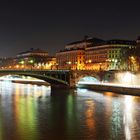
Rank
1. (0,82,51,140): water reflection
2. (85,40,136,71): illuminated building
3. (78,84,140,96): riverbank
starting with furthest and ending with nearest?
(85,40,136,71): illuminated building, (78,84,140,96): riverbank, (0,82,51,140): water reflection

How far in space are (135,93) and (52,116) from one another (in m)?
15.8

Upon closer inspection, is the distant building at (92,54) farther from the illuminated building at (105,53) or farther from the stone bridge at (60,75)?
the stone bridge at (60,75)

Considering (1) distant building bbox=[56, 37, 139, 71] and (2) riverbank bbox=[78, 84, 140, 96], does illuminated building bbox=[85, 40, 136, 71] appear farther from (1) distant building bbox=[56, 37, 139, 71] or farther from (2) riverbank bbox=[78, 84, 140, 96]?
(2) riverbank bbox=[78, 84, 140, 96]

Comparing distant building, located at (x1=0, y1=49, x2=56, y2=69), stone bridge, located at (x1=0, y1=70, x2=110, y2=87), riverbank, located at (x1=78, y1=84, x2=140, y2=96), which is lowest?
riverbank, located at (x1=78, y1=84, x2=140, y2=96)

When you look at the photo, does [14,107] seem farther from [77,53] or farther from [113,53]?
[77,53]

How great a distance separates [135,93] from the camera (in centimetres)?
3966

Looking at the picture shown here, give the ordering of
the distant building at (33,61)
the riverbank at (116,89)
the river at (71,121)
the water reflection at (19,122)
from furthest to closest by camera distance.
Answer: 1. the distant building at (33,61)
2. the riverbank at (116,89)
3. the river at (71,121)
4. the water reflection at (19,122)

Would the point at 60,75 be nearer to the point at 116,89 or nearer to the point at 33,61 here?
the point at 116,89

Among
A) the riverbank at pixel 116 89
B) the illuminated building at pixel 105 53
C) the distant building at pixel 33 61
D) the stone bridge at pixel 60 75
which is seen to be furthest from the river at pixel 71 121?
the distant building at pixel 33 61

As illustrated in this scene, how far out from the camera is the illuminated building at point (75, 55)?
9350cm

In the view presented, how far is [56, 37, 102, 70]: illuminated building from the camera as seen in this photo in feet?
307

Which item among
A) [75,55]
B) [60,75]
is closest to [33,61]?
[75,55]

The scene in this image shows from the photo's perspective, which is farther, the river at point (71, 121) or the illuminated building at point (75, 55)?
the illuminated building at point (75, 55)

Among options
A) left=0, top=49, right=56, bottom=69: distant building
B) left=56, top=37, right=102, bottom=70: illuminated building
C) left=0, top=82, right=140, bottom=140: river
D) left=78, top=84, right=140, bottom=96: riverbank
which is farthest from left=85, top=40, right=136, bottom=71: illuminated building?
left=0, top=82, right=140, bottom=140: river
